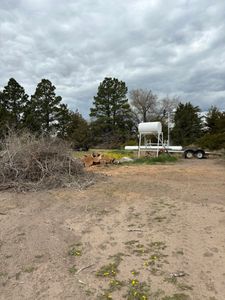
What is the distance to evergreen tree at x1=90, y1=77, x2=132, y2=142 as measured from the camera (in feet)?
138

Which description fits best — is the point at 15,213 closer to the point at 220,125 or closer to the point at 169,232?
the point at 169,232

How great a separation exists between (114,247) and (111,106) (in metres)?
39.7

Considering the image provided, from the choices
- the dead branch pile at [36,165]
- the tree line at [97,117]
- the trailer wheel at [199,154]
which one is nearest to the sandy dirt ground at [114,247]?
the dead branch pile at [36,165]

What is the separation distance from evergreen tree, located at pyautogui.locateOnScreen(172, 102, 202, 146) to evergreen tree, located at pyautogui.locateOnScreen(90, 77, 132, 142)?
309 inches

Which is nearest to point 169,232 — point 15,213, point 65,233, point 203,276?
point 203,276

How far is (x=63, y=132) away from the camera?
1592 inches

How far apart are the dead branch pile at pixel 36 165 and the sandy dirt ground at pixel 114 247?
135 cm

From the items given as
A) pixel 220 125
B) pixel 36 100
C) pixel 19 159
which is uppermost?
pixel 36 100

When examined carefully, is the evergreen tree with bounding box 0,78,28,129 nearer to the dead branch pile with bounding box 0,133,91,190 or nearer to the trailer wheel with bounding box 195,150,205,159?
the trailer wheel with bounding box 195,150,205,159

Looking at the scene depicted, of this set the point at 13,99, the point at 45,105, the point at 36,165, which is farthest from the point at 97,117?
the point at 36,165

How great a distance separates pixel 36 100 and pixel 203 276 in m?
39.5

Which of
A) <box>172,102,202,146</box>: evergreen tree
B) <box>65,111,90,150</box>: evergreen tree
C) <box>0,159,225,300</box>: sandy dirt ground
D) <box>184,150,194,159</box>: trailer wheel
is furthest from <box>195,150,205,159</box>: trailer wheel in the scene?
<box>65,111,90,150</box>: evergreen tree

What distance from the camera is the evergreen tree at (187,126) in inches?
1457

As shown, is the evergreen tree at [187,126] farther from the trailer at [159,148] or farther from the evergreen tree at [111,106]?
the trailer at [159,148]
